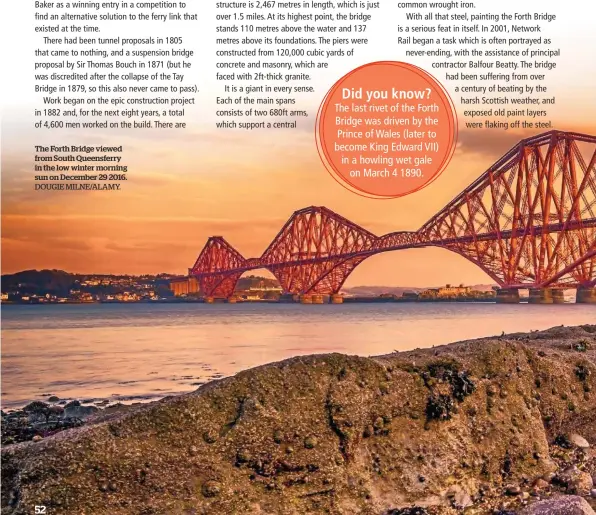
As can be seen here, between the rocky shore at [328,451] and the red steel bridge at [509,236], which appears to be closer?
the rocky shore at [328,451]


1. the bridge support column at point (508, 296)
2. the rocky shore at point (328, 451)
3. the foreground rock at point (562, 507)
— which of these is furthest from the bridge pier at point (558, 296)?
the foreground rock at point (562, 507)

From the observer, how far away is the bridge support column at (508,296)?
27413 mm

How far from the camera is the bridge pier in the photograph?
26444 millimetres

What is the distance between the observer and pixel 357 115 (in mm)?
11031

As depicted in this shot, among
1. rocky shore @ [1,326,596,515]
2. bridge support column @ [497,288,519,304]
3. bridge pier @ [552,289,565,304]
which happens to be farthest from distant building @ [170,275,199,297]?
rocky shore @ [1,326,596,515]

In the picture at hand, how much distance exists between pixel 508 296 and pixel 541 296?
175 cm

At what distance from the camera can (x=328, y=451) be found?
18.3ft

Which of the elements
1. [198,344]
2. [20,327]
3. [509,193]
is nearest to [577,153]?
[509,193]

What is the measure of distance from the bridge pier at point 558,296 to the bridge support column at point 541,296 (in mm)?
240

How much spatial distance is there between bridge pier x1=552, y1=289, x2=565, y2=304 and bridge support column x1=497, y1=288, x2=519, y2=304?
57.7 inches

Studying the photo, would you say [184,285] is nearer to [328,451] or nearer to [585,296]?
[585,296]

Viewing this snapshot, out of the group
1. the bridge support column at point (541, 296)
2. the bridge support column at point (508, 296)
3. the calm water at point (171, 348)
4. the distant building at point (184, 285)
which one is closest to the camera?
the calm water at point (171, 348)

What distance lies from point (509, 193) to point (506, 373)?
17873 mm

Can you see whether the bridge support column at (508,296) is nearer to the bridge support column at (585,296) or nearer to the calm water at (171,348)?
the calm water at (171,348)
